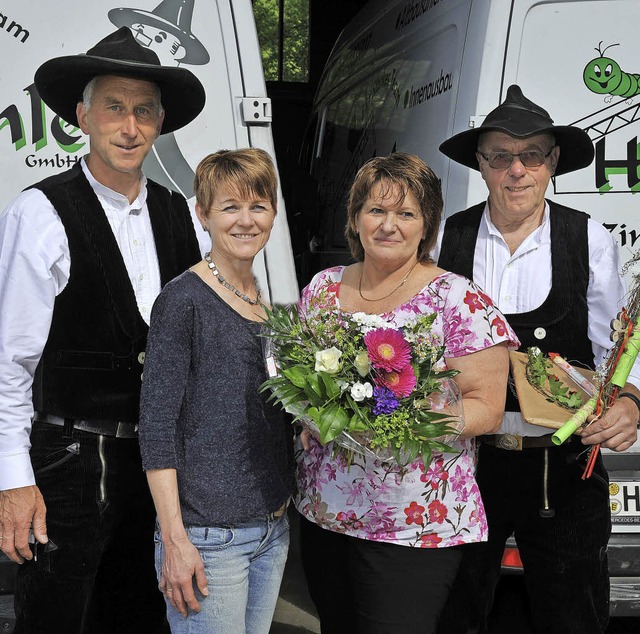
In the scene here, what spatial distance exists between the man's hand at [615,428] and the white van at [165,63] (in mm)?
1135

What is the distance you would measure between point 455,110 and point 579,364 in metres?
1.18

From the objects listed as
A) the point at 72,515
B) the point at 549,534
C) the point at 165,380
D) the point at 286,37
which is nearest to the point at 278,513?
the point at 165,380

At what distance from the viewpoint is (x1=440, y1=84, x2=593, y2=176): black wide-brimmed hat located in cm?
277

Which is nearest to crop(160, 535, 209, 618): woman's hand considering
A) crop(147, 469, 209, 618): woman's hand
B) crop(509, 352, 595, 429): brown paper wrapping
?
crop(147, 469, 209, 618): woman's hand

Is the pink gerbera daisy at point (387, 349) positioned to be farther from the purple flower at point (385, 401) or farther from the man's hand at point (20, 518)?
the man's hand at point (20, 518)

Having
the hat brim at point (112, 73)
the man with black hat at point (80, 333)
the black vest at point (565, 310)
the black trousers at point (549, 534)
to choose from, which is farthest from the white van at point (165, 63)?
the black trousers at point (549, 534)

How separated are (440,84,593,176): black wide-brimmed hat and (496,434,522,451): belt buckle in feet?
2.94

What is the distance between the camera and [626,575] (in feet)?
10.5

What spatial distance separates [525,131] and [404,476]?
111cm

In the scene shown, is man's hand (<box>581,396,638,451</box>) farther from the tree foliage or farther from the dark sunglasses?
the tree foliage

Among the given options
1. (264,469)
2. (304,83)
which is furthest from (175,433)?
(304,83)

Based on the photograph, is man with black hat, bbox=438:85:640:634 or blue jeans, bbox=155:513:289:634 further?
man with black hat, bbox=438:85:640:634

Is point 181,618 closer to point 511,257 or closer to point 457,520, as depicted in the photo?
point 457,520

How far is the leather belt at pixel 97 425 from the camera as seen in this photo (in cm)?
256
